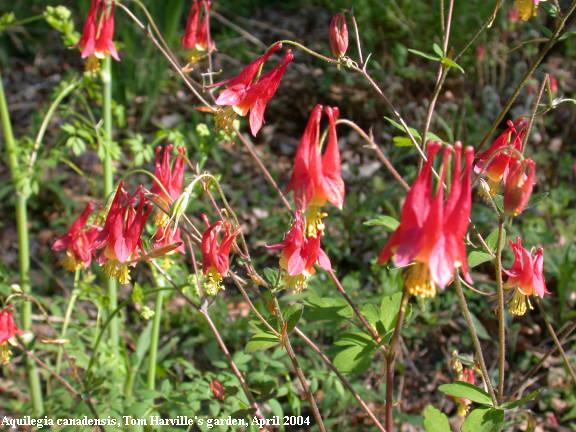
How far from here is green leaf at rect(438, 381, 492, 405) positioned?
175 centimetres

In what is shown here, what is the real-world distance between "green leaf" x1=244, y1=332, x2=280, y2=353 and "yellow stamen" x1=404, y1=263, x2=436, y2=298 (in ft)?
1.87

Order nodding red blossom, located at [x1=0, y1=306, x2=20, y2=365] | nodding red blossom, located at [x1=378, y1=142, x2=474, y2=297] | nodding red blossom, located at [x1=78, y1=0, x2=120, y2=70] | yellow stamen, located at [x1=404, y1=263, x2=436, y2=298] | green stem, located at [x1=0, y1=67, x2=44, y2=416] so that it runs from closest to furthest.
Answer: nodding red blossom, located at [x1=378, y1=142, x2=474, y2=297] < yellow stamen, located at [x1=404, y1=263, x2=436, y2=298] < nodding red blossom, located at [x1=0, y1=306, x2=20, y2=365] < nodding red blossom, located at [x1=78, y1=0, x2=120, y2=70] < green stem, located at [x1=0, y1=67, x2=44, y2=416]

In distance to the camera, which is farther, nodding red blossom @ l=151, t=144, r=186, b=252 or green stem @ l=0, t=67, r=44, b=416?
green stem @ l=0, t=67, r=44, b=416

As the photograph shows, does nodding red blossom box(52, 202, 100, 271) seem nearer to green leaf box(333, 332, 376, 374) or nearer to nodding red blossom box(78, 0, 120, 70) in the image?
nodding red blossom box(78, 0, 120, 70)

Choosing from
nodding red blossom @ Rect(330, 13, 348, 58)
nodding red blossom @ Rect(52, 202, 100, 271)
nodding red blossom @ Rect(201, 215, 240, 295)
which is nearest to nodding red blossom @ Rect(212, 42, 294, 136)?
nodding red blossom @ Rect(330, 13, 348, 58)

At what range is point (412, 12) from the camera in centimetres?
559

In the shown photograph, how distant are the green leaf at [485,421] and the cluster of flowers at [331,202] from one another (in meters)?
0.38

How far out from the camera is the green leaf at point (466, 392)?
5.73 feet

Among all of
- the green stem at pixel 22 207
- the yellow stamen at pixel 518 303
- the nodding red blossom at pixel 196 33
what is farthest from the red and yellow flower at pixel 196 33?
the yellow stamen at pixel 518 303

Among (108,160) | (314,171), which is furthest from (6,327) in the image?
(314,171)

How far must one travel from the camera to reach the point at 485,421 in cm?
178

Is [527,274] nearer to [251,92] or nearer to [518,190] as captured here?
[518,190]

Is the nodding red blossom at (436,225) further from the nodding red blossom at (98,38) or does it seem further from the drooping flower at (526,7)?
the nodding red blossom at (98,38)

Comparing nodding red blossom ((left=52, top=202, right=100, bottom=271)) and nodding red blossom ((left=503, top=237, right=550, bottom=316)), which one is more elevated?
nodding red blossom ((left=503, top=237, right=550, bottom=316))
